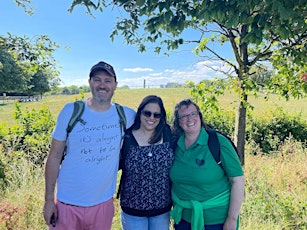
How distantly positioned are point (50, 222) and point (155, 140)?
1.13 meters

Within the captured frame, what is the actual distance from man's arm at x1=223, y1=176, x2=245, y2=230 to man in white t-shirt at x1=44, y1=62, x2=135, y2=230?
103 centimetres

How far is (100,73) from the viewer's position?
2484mm

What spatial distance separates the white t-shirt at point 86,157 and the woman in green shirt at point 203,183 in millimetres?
611

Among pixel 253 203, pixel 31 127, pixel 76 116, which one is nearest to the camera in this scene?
pixel 76 116

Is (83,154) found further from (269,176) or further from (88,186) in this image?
(269,176)

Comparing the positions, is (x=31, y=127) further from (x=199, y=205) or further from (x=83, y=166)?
(x=199, y=205)

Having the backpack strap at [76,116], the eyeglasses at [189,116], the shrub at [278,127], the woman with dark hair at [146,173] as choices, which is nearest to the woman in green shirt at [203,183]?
the eyeglasses at [189,116]

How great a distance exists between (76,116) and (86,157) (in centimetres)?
35

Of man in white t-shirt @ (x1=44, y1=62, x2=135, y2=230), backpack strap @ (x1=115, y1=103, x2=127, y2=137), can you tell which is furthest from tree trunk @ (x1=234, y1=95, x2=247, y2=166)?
man in white t-shirt @ (x1=44, y1=62, x2=135, y2=230)

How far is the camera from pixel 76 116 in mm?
2289

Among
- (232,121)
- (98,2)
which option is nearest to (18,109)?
(98,2)

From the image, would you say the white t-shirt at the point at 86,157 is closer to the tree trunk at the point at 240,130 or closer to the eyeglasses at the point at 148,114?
the eyeglasses at the point at 148,114

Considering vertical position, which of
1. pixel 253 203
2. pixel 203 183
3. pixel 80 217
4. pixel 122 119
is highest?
pixel 122 119

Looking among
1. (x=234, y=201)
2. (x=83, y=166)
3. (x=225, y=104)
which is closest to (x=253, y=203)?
(x=234, y=201)
